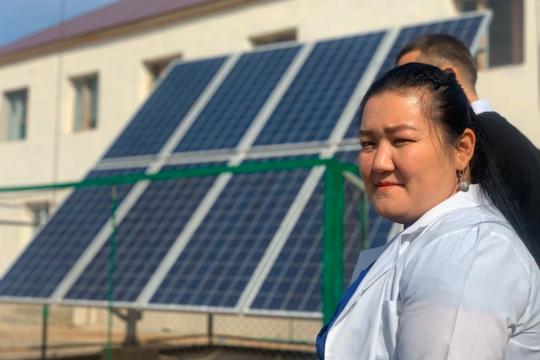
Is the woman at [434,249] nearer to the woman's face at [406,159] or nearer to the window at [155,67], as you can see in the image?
the woman's face at [406,159]

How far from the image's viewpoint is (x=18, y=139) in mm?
18750

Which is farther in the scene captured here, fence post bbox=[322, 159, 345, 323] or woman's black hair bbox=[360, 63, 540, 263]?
fence post bbox=[322, 159, 345, 323]

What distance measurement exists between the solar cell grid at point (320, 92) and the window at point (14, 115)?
39.1 feet

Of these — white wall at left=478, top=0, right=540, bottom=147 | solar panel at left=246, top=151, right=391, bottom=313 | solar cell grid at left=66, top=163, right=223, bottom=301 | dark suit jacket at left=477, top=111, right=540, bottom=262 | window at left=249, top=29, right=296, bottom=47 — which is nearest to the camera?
dark suit jacket at left=477, top=111, right=540, bottom=262

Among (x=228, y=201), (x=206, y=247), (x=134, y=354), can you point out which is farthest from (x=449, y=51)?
(x=134, y=354)

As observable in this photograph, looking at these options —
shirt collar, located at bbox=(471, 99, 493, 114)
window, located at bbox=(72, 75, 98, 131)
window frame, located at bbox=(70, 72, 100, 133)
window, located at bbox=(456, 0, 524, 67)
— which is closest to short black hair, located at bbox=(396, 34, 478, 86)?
shirt collar, located at bbox=(471, 99, 493, 114)

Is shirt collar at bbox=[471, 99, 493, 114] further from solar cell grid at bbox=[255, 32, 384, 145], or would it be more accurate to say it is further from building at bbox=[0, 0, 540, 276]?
building at bbox=[0, 0, 540, 276]

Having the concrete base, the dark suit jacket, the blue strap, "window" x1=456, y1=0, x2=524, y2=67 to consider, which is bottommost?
the concrete base

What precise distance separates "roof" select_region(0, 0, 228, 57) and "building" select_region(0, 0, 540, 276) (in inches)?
2.1

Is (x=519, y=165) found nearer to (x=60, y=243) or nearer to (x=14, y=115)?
(x=60, y=243)

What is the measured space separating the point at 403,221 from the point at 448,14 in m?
10.9

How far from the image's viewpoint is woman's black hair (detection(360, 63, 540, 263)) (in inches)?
63.4

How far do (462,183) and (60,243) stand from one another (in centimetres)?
593

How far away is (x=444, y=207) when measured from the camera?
61.9 inches
